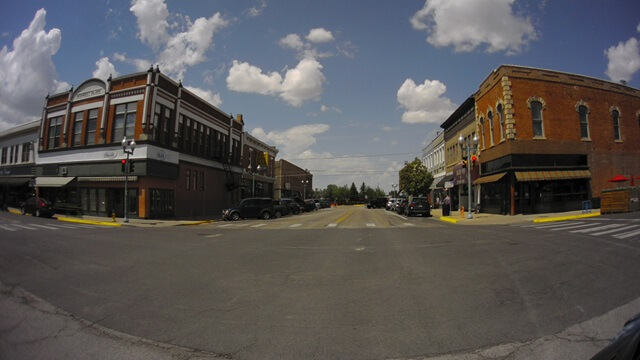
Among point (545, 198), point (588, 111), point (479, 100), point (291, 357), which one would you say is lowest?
point (291, 357)

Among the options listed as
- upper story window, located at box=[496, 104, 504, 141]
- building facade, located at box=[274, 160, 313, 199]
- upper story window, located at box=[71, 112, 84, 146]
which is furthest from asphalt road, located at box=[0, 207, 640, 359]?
building facade, located at box=[274, 160, 313, 199]

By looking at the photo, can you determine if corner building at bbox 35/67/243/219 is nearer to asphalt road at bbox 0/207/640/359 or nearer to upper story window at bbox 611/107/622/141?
asphalt road at bbox 0/207/640/359

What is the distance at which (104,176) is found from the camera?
3103cm

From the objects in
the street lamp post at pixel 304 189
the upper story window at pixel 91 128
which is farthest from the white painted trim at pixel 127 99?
the street lamp post at pixel 304 189

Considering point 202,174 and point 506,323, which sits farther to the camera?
point 202,174

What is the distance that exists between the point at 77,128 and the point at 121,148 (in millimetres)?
7454

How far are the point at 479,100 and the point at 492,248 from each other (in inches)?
1048

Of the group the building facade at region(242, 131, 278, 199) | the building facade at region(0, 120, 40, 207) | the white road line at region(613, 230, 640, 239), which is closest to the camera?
the white road line at region(613, 230, 640, 239)

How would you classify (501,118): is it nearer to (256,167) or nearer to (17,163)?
(256,167)

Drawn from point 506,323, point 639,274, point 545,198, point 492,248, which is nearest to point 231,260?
point 506,323

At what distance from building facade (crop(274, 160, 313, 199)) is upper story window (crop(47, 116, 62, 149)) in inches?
1830

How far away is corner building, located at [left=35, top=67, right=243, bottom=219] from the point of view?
30.0 meters

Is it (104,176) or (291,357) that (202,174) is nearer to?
(104,176)

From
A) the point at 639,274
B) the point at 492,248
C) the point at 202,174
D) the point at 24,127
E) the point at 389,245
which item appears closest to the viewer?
the point at 639,274
